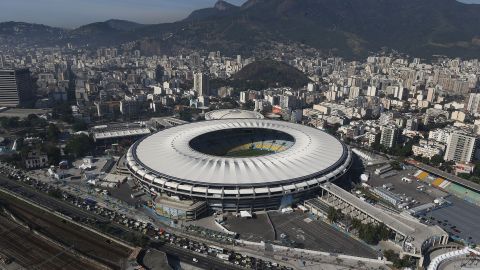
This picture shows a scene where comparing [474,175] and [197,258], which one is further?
[474,175]

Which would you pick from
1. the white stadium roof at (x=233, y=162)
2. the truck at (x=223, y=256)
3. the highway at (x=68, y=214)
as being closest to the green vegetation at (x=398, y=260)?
the white stadium roof at (x=233, y=162)

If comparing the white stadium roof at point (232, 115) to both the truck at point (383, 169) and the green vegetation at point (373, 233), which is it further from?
the green vegetation at point (373, 233)

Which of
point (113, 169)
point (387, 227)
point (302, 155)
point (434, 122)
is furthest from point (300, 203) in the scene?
point (434, 122)

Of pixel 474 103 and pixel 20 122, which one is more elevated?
pixel 474 103

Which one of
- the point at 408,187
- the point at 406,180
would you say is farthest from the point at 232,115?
the point at 408,187

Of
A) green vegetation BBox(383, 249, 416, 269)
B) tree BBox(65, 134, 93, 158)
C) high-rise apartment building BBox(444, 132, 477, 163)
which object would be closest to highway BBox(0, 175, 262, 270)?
tree BBox(65, 134, 93, 158)

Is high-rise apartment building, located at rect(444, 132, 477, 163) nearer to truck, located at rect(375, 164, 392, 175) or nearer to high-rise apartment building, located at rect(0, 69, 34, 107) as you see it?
truck, located at rect(375, 164, 392, 175)

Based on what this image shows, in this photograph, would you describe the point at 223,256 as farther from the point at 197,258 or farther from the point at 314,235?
the point at 314,235
